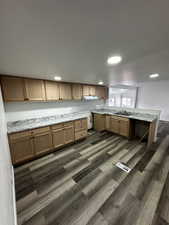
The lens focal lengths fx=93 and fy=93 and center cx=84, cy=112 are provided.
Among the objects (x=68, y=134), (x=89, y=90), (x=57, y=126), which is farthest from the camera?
(x=89, y=90)

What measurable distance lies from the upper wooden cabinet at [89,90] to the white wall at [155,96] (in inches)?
140

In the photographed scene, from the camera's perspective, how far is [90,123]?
14.5ft

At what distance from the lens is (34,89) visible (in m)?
A: 2.50

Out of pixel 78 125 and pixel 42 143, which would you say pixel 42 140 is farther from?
pixel 78 125

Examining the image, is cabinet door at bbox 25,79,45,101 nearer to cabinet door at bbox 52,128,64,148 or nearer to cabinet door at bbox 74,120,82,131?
cabinet door at bbox 52,128,64,148

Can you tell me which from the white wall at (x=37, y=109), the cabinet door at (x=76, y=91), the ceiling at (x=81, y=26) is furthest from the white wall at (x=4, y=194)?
the cabinet door at (x=76, y=91)

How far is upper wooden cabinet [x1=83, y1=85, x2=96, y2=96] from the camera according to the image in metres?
3.77

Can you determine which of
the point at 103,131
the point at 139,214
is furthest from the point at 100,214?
the point at 103,131

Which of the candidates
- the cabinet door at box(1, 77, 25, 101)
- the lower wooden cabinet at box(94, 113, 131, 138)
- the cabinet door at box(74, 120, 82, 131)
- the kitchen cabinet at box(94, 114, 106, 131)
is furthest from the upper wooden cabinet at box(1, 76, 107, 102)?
the lower wooden cabinet at box(94, 113, 131, 138)

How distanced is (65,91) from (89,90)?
1194 mm

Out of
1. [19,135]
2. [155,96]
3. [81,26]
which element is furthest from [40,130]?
[155,96]

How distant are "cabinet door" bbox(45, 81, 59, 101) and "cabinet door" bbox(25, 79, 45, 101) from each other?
0.12 meters

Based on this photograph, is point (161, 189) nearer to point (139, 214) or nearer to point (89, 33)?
point (139, 214)

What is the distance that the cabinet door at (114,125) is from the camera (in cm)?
363
